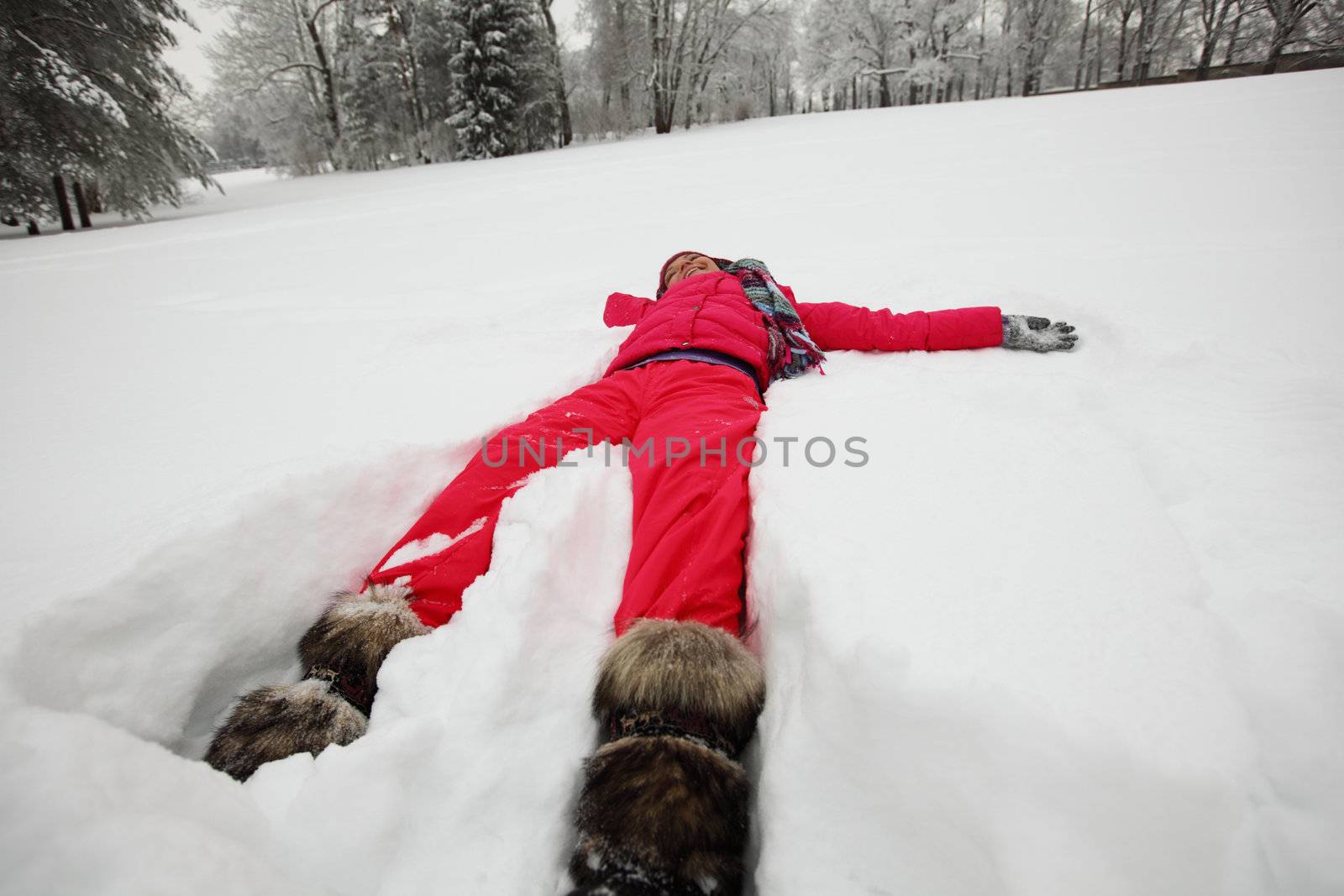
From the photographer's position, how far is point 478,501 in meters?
1.29

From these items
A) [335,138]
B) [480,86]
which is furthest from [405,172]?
[335,138]

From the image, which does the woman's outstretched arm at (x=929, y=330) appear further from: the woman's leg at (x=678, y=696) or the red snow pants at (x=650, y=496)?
the woman's leg at (x=678, y=696)

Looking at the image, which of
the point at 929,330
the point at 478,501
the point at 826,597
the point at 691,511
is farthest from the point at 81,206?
the point at 826,597

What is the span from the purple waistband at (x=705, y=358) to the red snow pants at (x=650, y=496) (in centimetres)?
7

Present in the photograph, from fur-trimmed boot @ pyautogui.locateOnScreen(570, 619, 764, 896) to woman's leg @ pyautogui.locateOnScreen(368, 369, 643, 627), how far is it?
455 mm

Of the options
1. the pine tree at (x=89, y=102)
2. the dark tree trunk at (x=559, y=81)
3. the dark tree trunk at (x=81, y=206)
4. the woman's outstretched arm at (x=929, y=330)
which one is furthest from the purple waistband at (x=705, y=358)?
the dark tree trunk at (x=559, y=81)

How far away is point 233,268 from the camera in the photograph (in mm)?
4047

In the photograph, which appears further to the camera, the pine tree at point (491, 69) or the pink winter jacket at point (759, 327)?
the pine tree at point (491, 69)

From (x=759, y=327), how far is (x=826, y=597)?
132cm

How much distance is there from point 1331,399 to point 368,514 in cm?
232

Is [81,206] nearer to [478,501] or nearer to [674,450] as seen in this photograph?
[478,501]

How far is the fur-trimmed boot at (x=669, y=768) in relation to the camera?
662 millimetres

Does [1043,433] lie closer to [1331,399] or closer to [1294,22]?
[1331,399]

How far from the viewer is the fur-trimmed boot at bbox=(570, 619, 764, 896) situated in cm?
66
